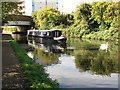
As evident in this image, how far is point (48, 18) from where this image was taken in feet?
222

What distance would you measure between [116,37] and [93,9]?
1085 cm

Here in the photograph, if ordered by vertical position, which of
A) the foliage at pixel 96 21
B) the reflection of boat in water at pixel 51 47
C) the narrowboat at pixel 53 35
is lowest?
the reflection of boat in water at pixel 51 47

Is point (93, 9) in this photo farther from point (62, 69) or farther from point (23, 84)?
point (23, 84)

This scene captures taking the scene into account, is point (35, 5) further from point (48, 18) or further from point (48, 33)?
point (48, 33)

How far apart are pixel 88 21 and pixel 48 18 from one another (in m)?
15.0

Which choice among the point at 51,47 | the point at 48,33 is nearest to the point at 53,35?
the point at 48,33

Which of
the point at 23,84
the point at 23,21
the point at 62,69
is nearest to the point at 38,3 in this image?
the point at 23,21

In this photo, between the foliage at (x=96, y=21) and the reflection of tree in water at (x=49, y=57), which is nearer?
the reflection of tree in water at (x=49, y=57)

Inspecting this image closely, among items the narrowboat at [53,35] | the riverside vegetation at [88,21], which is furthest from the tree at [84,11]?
the narrowboat at [53,35]

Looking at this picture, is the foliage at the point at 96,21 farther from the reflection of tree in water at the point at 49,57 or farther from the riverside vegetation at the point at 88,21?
the reflection of tree in water at the point at 49,57

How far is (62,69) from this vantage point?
52.1ft

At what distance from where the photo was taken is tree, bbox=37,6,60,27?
6600 centimetres

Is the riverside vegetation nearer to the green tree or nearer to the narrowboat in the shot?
the green tree

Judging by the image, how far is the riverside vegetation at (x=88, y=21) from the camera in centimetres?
4611
